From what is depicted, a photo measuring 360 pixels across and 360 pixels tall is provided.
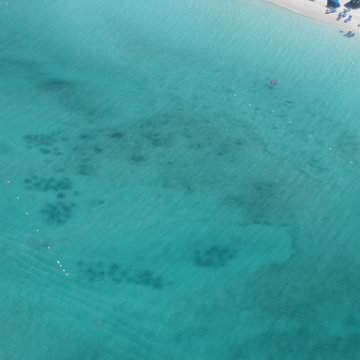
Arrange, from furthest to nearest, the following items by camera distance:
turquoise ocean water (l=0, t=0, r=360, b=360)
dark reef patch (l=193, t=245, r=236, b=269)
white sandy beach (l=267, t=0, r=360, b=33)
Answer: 1. white sandy beach (l=267, t=0, r=360, b=33)
2. dark reef patch (l=193, t=245, r=236, b=269)
3. turquoise ocean water (l=0, t=0, r=360, b=360)

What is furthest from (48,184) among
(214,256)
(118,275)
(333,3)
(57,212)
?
(333,3)

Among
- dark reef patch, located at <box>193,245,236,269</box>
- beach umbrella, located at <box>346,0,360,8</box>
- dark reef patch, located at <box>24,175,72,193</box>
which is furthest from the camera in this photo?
beach umbrella, located at <box>346,0,360,8</box>

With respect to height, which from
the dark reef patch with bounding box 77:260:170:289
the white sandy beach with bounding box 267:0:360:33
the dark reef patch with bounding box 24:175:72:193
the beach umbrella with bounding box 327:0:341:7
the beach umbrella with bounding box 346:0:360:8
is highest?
the beach umbrella with bounding box 346:0:360:8

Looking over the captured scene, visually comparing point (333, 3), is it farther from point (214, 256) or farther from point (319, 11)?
point (214, 256)

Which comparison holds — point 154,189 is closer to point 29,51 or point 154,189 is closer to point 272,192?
point 272,192

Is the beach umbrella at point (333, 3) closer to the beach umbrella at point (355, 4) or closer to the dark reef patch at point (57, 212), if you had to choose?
the beach umbrella at point (355, 4)

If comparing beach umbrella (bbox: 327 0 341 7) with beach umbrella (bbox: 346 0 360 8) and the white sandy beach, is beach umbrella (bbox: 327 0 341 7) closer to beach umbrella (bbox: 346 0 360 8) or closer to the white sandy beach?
the white sandy beach

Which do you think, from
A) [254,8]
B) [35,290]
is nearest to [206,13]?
[254,8]

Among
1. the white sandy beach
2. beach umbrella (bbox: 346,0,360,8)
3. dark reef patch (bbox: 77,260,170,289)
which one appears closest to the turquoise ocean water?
dark reef patch (bbox: 77,260,170,289)
